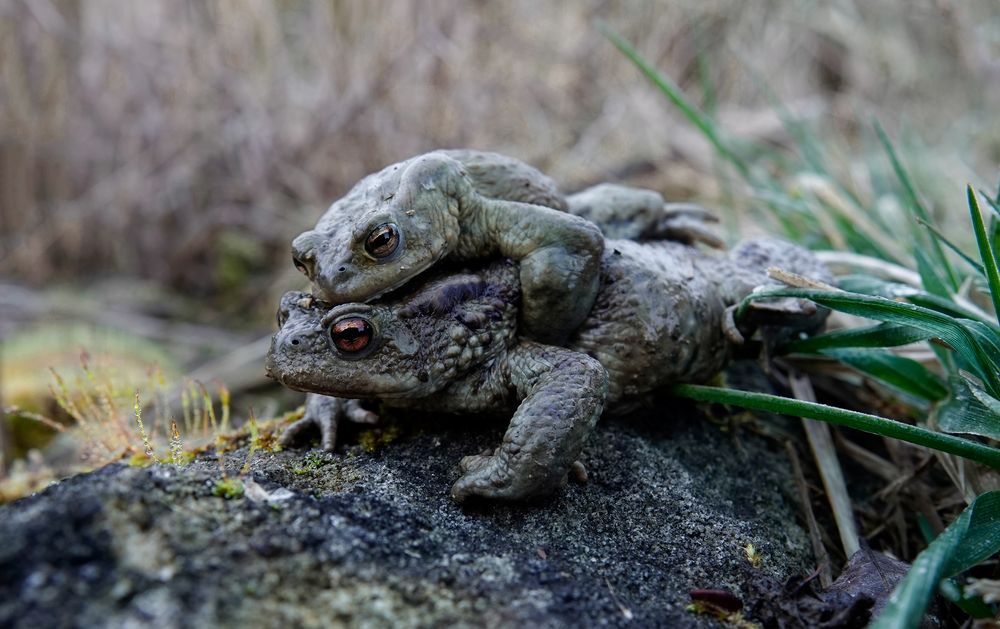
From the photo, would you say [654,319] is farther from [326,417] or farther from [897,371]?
[326,417]

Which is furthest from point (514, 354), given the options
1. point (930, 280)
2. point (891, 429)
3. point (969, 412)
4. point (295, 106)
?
point (295, 106)

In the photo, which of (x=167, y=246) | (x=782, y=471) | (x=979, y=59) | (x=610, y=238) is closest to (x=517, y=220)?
(x=610, y=238)

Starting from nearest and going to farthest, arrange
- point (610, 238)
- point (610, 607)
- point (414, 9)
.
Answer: point (610, 607)
point (610, 238)
point (414, 9)

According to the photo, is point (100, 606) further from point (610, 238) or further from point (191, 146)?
point (191, 146)

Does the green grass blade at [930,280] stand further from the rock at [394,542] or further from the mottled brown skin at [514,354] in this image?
the rock at [394,542]

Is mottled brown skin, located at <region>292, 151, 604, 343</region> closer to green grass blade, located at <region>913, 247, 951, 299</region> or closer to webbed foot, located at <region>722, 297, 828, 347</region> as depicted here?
webbed foot, located at <region>722, 297, 828, 347</region>

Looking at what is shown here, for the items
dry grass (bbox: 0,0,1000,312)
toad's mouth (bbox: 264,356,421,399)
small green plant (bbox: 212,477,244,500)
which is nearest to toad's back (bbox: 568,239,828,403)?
toad's mouth (bbox: 264,356,421,399)
